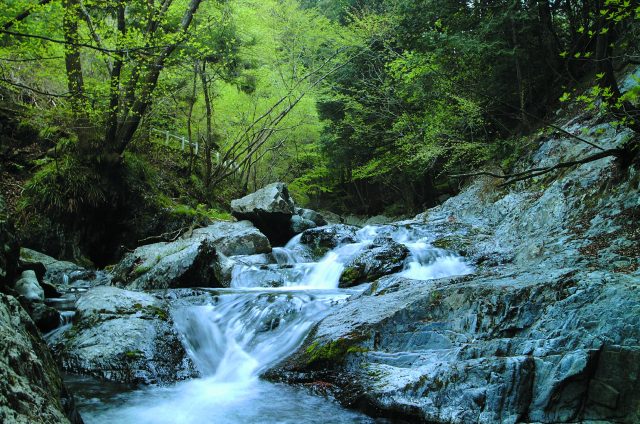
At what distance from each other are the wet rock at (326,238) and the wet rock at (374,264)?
3.11 meters

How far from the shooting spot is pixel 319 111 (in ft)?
71.6

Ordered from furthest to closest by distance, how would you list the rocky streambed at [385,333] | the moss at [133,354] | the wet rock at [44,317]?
the wet rock at [44,317]
the moss at [133,354]
the rocky streambed at [385,333]

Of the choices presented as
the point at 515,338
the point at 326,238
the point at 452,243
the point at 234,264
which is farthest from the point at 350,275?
the point at 515,338

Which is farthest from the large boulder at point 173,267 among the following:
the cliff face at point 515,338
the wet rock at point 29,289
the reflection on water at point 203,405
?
the cliff face at point 515,338

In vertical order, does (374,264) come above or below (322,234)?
below

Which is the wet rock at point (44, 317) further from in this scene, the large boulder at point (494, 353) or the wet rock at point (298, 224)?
the wet rock at point (298, 224)

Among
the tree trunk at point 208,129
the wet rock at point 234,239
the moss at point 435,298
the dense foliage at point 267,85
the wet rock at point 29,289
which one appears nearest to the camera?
the moss at point 435,298

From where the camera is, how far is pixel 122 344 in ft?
17.4

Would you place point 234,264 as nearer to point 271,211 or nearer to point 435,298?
point 271,211

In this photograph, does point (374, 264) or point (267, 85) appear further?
point (267, 85)

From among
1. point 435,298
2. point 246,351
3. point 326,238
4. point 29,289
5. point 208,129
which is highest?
point 208,129

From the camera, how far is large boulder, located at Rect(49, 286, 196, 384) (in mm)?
5039

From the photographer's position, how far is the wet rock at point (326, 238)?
1277 centimetres

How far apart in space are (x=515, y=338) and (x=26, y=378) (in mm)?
3713
